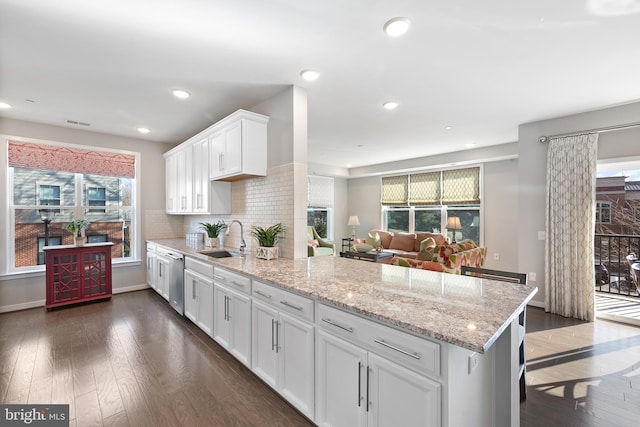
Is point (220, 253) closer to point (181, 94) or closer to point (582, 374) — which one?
point (181, 94)

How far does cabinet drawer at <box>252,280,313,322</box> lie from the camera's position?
→ 1768 mm

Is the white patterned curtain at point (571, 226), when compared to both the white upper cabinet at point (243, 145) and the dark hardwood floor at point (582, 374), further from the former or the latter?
the white upper cabinet at point (243, 145)

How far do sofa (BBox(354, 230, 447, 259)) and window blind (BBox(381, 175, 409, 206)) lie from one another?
0.89 meters

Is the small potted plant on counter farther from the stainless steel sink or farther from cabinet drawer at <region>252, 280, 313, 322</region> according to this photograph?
cabinet drawer at <region>252, 280, 313, 322</region>

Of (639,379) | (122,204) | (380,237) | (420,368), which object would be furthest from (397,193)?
(420,368)

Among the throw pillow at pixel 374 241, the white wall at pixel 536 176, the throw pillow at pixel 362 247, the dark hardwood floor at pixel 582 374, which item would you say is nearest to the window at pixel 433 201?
the throw pillow at pixel 374 241

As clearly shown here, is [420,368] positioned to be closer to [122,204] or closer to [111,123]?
[111,123]

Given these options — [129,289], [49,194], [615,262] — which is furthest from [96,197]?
[615,262]

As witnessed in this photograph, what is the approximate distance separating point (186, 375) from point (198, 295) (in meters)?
0.89

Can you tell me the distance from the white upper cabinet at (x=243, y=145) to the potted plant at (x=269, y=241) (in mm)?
670

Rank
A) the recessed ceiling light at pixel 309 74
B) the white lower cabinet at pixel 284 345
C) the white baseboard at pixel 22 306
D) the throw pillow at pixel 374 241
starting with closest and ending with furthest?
the white lower cabinet at pixel 284 345
the recessed ceiling light at pixel 309 74
the white baseboard at pixel 22 306
the throw pillow at pixel 374 241

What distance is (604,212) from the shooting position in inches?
182

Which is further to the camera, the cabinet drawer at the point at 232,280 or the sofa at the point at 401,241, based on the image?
the sofa at the point at 401,241

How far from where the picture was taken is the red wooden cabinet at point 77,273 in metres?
3.89
